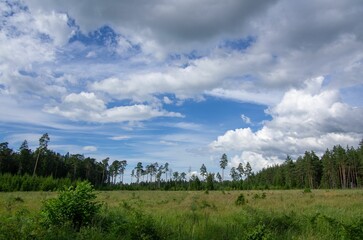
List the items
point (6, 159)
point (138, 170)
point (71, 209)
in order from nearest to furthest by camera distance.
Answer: point (71, 209) < point (6, 159) < point (138, 170)

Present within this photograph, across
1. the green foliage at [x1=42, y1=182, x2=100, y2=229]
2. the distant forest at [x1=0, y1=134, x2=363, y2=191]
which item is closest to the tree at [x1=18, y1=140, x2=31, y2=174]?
the distant forest at [x1=0, y1=134, x2=363, y2=191]

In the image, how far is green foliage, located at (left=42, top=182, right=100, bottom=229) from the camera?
9164 millimetres

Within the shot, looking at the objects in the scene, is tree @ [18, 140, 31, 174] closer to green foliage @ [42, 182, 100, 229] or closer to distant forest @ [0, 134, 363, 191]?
distant forest @ [0, 134, 363, 191]

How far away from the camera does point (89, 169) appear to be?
126312 mm

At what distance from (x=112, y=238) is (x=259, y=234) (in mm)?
3531

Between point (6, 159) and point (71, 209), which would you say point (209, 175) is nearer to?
point (6, 159)

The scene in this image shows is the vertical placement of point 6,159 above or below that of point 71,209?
above

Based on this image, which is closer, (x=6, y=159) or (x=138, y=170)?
(x=6, y=159)

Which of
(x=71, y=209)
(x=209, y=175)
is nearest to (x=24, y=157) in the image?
(x=209, y=175)

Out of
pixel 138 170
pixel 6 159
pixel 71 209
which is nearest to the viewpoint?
pixel 71 209

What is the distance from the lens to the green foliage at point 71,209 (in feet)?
30.1

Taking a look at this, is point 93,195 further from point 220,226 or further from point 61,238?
point 220,226

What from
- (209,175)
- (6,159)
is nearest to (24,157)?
(6,159)

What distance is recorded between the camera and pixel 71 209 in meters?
9.31
